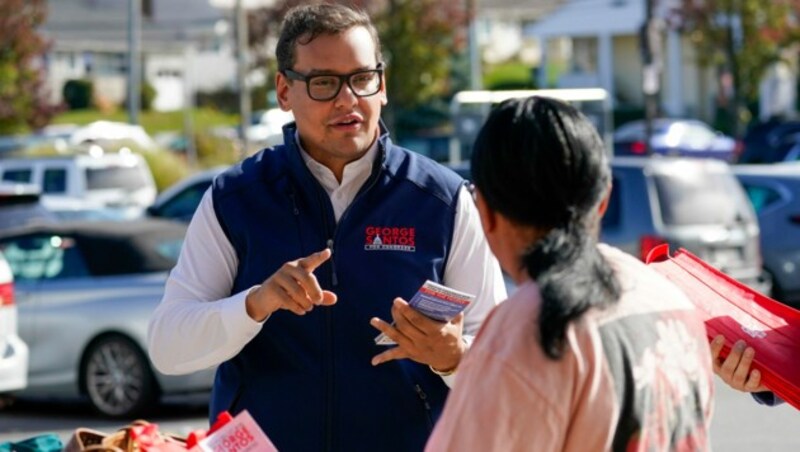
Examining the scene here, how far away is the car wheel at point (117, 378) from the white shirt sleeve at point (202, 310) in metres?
8.77

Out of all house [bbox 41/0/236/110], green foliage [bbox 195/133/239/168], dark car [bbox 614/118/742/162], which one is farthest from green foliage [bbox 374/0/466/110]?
house [bbox 41/0/236/110]

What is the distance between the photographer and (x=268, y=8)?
1967 inches

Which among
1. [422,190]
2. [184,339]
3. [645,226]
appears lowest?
[645,226]

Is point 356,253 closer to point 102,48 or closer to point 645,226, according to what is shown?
point 645,226

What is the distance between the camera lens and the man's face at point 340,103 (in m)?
4.20

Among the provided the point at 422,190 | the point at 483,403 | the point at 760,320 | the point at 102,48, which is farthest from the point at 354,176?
the point at 102,48

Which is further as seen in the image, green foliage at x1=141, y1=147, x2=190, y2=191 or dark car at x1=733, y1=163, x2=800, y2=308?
green foliage at x1=141, y1=147, x2=190, y2=191

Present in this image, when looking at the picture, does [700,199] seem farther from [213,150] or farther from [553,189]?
[213,150]

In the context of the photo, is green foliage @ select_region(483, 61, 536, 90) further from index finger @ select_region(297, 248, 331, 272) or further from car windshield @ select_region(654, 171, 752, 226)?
index finger @ select_region(297, 248, 331, 272)

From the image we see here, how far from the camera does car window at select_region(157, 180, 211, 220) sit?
1897cm

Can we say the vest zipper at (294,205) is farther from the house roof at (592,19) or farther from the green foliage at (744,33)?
the house roof at (592,19)

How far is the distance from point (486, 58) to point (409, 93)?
45.8 meters

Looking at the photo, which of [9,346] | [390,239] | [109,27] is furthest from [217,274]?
[109,27]

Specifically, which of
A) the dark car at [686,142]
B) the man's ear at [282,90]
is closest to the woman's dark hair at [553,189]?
the man's ear at [282,90]
